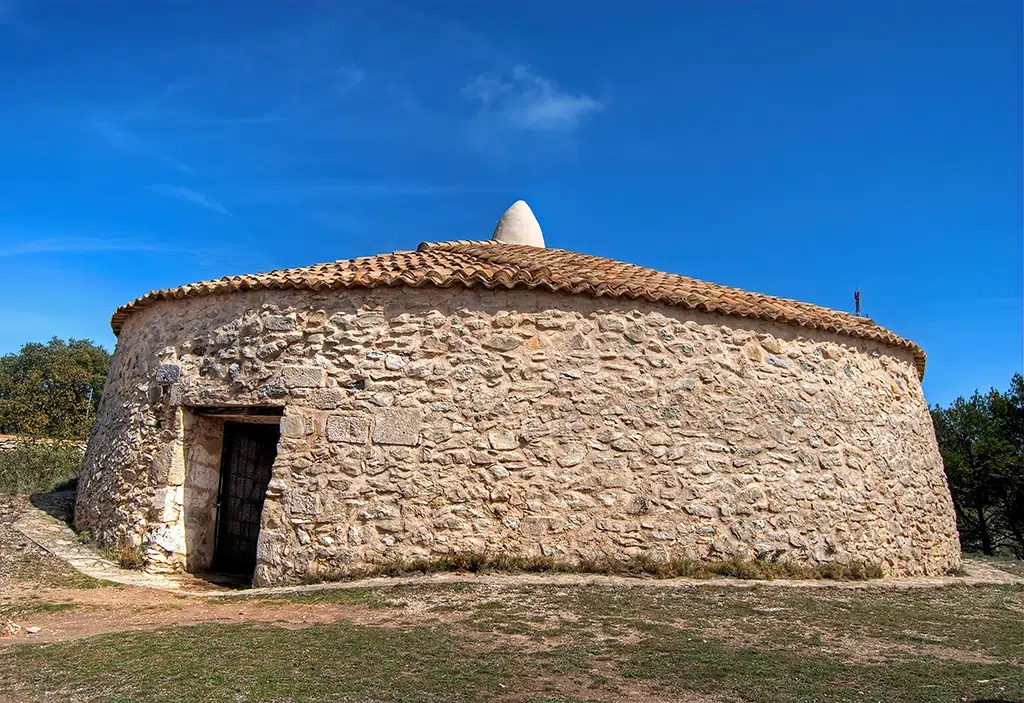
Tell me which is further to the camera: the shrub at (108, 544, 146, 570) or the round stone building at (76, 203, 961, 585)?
the shrub at (108, 544, 146, 570)

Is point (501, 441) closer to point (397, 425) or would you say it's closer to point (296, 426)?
point (397, 425)

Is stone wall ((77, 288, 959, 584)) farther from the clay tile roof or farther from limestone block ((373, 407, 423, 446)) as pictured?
the clay tile roof

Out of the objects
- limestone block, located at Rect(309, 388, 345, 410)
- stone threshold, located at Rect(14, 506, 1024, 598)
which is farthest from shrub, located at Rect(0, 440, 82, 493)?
limestone block, located at Rect(309, 388, 345, 410)

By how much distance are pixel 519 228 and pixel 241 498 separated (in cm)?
658

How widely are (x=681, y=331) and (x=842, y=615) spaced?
3.43 metres

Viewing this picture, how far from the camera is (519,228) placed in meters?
13.3

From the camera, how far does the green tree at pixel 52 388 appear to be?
20297mm

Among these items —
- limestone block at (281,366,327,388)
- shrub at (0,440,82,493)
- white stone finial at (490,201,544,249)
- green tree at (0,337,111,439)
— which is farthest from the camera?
green tree at (0,337,111,439)

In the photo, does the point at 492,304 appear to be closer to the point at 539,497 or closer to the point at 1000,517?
the point at 539,497

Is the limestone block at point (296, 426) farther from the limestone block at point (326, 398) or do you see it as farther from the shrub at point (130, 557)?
the shrub at point (130, 557)

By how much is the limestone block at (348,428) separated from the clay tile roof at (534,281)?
4.76 feet

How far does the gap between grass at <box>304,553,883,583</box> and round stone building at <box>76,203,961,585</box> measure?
3.8 inches

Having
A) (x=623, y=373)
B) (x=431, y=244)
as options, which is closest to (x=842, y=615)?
(x=623, y=373)

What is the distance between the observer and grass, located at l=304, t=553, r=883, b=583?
7656 mm
